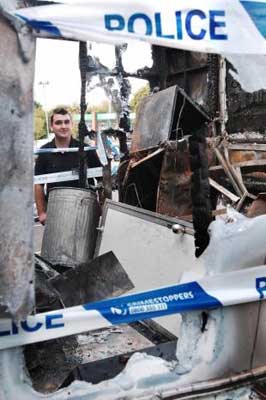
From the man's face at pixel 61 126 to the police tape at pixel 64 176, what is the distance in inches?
14.2

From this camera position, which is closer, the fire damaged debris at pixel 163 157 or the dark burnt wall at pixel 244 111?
the fire damaged debris at pixel 163 157

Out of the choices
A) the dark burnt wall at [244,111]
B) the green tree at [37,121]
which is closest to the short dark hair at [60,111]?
the dark burnt wall at [244,111]

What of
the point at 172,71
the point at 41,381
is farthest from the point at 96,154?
the point at 41,381

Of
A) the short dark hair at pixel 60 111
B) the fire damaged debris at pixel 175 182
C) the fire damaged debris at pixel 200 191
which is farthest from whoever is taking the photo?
the short dark hair at pixel 60 111

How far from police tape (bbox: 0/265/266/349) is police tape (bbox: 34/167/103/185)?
2259 mm

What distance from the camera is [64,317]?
161 cm

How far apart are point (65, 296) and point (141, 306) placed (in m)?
0.73

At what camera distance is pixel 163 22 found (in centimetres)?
147

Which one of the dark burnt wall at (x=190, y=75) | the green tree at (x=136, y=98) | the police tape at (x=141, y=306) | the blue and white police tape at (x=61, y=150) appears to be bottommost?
the police tape at (x=141, y=306)

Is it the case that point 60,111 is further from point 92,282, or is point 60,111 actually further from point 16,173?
point 16,173

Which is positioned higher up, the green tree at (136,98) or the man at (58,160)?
the green tree at (136,98)

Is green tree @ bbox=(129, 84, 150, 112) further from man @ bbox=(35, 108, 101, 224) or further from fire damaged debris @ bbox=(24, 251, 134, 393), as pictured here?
fire damaged debris @ bbox=(24, 251, 134, 393)

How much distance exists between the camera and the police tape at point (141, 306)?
1.55 metres

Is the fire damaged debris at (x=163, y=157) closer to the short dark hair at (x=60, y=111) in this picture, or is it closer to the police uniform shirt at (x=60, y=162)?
the police uniform shirt at (x=60, y=162)
